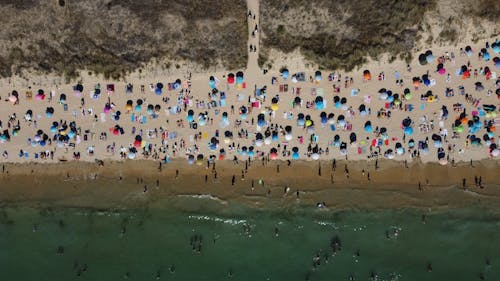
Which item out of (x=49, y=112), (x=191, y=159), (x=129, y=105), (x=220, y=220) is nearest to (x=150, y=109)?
(x=129, y=105)

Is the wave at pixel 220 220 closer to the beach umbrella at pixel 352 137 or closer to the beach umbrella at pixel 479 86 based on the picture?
the beach umbrella at pixel 352 137

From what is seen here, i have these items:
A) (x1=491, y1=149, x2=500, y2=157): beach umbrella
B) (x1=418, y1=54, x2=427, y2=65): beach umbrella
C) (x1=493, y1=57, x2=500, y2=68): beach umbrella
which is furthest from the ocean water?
(x1=418, y1=54, x2=427, y2=65): beach umbrella

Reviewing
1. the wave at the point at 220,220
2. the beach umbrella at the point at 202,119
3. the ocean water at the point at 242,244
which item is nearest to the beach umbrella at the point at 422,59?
the ocean water at the point at 242,244

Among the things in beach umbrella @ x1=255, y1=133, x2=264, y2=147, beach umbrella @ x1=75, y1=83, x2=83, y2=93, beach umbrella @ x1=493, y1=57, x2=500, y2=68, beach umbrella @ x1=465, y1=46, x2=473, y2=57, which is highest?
beach umbrella @ x1=465, y1=46, x2=473, y2=57

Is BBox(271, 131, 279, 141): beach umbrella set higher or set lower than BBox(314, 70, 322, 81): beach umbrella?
lower

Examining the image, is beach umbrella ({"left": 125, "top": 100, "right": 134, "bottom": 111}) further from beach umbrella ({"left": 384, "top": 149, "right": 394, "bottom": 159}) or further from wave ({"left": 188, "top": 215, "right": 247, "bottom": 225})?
beach umbrella ({"left": 384, "top": 149, "right": 394, "bottom": 159})

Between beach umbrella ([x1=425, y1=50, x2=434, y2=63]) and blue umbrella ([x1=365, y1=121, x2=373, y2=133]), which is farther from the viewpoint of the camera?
blue umbrella ([x1=365, y1=121, x2=373, y2=133])

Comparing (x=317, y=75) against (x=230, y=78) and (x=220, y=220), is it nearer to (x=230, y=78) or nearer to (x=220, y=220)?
(x=230, y=78)

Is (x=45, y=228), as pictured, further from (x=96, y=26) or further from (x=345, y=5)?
(x=345, y=5)
